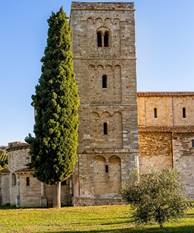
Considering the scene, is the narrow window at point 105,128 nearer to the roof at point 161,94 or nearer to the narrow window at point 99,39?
the roof at point 161,94

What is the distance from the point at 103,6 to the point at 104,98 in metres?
7.08

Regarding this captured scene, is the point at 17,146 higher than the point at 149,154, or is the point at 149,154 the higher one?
the point at 17,146

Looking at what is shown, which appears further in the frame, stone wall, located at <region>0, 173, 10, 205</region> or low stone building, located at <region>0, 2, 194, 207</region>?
stone wall, located at <region>0, 173, 10, 205</region>

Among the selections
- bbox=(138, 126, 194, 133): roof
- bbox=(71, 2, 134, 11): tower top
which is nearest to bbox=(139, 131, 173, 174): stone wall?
bbox=(138, 126, 194, 133): roof

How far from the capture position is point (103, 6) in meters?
39.9

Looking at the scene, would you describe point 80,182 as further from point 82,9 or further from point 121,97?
point 82,9

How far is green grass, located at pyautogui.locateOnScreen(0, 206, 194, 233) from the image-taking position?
22831mm

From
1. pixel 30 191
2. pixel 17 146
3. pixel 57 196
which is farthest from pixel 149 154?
pixel 17 146

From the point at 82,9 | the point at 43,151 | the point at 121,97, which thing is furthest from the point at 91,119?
the point at 82,9

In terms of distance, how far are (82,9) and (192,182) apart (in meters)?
16.0

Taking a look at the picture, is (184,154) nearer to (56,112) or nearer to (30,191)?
(56,112)

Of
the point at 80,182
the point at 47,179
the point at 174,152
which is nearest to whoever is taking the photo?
the point at 47,179

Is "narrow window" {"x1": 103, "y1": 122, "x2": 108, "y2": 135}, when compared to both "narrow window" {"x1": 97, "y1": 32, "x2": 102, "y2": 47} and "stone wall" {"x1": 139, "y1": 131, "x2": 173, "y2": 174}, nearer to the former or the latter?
"stone wall" {"x1": 139, "y1": 131, "x2": 173, "y2": 174}

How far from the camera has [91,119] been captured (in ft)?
128
